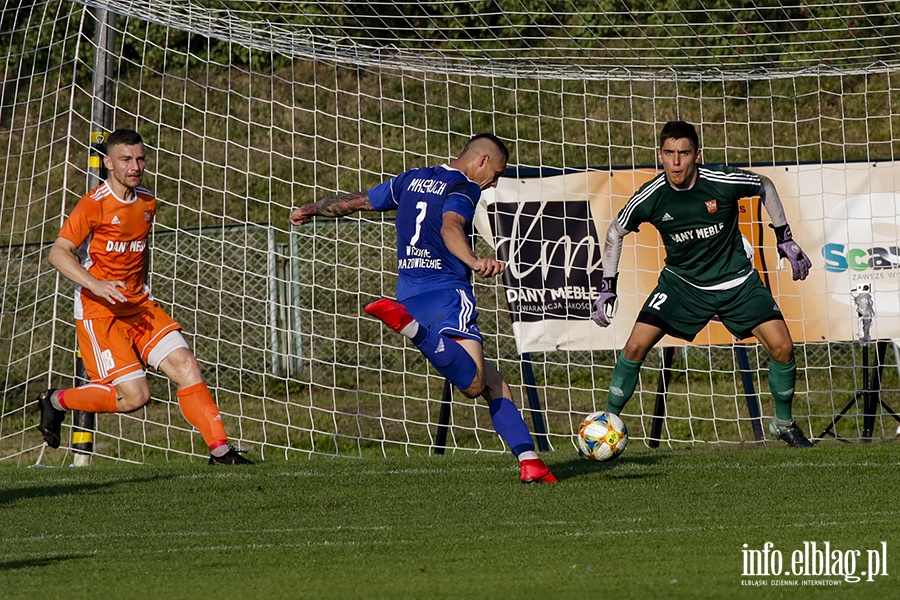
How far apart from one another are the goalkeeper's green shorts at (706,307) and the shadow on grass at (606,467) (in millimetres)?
917

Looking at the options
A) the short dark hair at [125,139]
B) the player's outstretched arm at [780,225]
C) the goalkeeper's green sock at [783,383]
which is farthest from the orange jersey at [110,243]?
the goalkeeper's green sock at [783,383]

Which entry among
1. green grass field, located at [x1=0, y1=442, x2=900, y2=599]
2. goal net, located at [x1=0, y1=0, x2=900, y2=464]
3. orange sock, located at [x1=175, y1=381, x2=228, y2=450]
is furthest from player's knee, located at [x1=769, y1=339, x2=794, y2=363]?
orange sock, located at [x1=175, y1=381, x2=228, y2=450]

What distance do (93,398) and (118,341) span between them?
0.44 meters

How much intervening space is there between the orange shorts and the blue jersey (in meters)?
2.09

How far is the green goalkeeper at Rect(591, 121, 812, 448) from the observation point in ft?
28.8

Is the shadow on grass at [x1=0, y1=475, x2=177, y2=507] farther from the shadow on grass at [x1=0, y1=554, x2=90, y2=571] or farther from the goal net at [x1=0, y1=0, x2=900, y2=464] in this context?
the goal net at [x1=0, y1=0, x2=900, y2=464]

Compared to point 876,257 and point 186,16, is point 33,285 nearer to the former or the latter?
point 186,16

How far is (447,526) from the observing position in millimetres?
6387

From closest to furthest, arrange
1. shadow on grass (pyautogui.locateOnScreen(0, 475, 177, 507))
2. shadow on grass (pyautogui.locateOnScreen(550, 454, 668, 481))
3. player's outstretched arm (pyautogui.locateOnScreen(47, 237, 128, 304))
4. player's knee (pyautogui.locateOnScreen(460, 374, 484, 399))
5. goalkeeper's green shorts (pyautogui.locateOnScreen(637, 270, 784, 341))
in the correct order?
1. player's knee (pyautogui.locateOnScreen(460, 374, 484, 399))
2. shadow on grass (pyautogui.locateOnScreen(0, 475, 177, 507))
3. shadow on grass (pyautogui.locateOnScreen(550, 454, 668, 481))
4. player's outstretched arm (pyautogui.locateOnScreen(47, 237, 128, 304))
5. goalkeeper's green shorts (pyautogui.locateOnScreen(637, 270, 784, 341))

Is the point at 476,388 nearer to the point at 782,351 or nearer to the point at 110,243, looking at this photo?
the point at 782,351

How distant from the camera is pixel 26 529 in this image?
6.75m

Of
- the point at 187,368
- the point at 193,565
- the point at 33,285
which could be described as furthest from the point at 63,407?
the point at 33,285

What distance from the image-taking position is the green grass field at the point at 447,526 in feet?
16.5

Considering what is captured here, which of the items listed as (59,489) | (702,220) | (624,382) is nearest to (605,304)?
(624,382)
